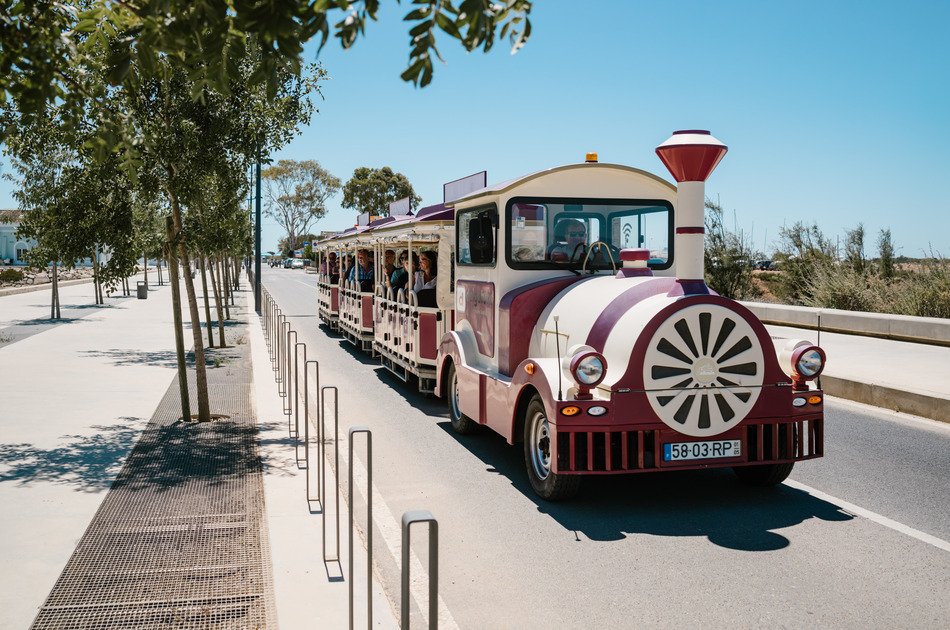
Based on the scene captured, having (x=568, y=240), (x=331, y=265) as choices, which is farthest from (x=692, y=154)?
(x=331, y=265)

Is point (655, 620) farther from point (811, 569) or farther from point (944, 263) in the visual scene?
point (944, 263)

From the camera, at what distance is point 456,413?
359 inches

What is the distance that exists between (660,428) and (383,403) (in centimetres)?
550

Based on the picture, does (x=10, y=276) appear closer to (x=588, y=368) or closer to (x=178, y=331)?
(x=178, y=331)

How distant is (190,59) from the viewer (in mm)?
3441

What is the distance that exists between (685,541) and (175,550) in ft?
11.0

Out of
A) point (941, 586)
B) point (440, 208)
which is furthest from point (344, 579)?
point (440, 208)

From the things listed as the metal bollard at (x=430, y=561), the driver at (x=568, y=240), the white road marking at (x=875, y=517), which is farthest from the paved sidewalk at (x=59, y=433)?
the white road marking at (x=875, y=517)

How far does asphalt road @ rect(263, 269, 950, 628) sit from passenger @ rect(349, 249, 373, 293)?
27.1ft

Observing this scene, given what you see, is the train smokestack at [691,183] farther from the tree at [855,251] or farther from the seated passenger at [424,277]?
the tree at [855,251]

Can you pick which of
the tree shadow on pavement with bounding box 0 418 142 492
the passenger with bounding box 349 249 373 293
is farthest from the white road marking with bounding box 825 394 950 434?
the passenger with bounding box 349 249 373 293

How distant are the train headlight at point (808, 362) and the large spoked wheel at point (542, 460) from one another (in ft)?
6.30

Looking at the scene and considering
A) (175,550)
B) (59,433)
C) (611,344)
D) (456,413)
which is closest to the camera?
(175,550)

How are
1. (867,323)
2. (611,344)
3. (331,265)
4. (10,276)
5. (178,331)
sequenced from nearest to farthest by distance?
(611,344) < (178,331) < (867,323) < (331,265) < (10,276)
